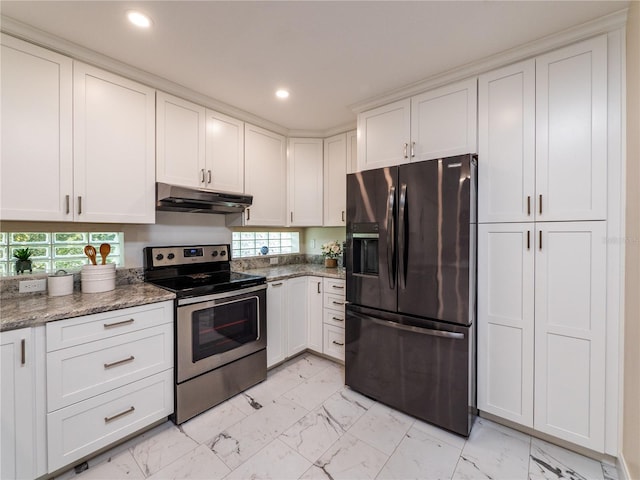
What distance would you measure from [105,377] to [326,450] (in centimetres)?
138

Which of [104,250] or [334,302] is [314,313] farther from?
[104,250]

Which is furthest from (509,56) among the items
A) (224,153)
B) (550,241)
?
(224,153)

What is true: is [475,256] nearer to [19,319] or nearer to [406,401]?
[406,401]

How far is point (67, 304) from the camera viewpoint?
1.57 m

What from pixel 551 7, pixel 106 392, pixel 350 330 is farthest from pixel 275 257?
pixel 551 7

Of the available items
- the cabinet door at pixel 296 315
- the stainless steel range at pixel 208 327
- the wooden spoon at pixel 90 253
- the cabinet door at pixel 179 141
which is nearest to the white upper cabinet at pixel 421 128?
the cabinet door at pixel 296 315

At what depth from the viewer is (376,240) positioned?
2.13 meters

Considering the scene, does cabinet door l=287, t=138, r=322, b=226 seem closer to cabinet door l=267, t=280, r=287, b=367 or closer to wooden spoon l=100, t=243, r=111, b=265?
cabinet door l=267, t=280, r=287, b=367

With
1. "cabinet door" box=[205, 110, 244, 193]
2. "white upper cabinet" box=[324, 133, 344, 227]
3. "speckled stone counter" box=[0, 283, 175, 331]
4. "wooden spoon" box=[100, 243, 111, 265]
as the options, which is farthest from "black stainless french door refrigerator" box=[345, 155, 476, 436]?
"wooden spoon" box=[100, 243, 111, 265]

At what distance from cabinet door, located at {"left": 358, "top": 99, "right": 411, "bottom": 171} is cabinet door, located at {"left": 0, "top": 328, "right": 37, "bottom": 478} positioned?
A: 7.98 ft

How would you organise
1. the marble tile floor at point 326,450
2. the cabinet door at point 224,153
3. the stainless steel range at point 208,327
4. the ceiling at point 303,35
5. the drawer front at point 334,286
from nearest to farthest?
the ceiling at point 303,35 < the marble tile floor at point 326,450 < the stainless steel range at point 208,327 < the cabinet door at point 224,153 < the drawer front at point 334,286

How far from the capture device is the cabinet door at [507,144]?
1.74 metres

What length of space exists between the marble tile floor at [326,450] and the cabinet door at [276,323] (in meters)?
0.48

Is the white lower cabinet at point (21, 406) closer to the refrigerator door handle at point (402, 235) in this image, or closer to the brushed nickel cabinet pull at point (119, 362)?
the brushed nickel cabinet pull at point (119, 362)
